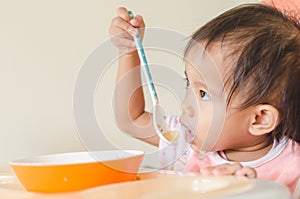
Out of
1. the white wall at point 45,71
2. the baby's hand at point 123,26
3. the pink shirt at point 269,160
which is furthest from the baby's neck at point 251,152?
the white wall at point 45,71

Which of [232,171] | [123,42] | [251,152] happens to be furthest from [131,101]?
[232,171]

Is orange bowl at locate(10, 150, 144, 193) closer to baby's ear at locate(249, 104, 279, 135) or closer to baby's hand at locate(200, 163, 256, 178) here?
baby's hand at locate(200, 163, 256, 178)

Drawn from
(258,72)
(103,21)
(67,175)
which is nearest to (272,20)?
(258,72)

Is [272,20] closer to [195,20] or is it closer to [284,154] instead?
[284,154]

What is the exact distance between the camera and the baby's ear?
700 mm

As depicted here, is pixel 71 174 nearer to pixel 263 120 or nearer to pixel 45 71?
pixel 263 120

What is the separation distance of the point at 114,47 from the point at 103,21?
0.37 m

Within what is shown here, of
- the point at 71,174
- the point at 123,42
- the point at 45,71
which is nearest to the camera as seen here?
the point at 71,174

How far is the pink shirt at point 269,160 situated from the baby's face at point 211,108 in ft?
0.12

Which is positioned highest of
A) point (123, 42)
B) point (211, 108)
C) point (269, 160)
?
point (123, 42)

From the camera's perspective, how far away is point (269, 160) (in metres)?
0.74

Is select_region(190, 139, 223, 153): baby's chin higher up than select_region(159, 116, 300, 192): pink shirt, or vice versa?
select_region(190, 139, 223, 153): baby's chin

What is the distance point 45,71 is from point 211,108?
51cm

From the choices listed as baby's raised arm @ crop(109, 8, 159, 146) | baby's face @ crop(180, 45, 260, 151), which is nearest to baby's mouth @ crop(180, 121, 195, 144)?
baby's face @ crop(180, 45, 260, 151)
